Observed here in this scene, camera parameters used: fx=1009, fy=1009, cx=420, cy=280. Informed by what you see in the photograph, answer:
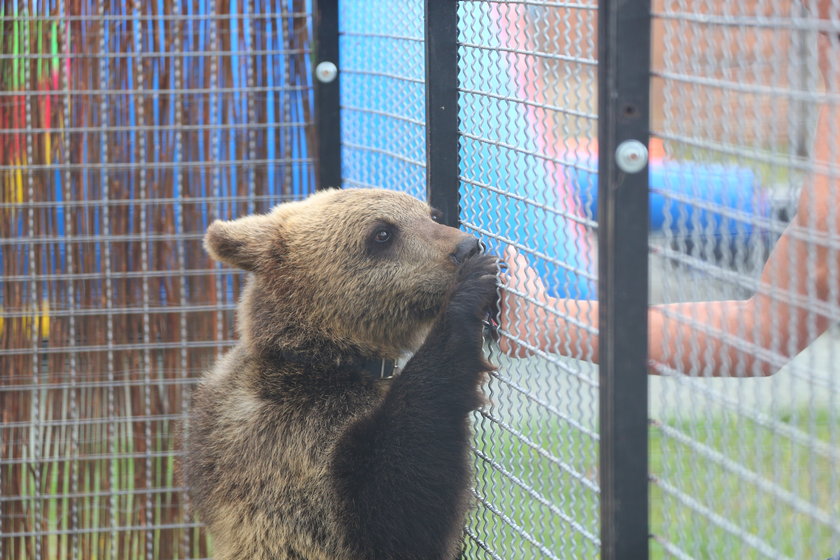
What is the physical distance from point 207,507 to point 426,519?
33.7 inches

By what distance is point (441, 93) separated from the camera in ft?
10.7

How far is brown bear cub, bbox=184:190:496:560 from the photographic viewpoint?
2924 millimetres

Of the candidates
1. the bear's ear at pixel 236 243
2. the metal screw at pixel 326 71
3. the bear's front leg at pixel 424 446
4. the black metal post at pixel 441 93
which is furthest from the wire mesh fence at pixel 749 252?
the metal screw at pixel 326 71

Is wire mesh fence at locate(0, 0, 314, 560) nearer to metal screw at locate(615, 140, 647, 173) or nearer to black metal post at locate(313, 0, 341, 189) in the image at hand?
black metal post at locate(313, 0, 341, 189)

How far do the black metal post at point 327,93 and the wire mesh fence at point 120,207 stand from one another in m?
0.33

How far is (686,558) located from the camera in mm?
1904

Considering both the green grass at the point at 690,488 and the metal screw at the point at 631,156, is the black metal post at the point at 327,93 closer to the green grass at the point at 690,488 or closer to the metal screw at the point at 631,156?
the green grass at the point at 690,488

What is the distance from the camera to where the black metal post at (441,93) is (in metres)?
3.22

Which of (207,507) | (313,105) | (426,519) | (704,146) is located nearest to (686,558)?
(704,146)

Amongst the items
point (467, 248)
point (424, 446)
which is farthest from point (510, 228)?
point (424, 446)

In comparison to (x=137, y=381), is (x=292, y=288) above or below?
above

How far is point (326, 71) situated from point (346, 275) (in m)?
1.71

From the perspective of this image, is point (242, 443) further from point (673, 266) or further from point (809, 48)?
point (809, 48)

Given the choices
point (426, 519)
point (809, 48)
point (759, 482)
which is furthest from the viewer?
point (426, 519)
